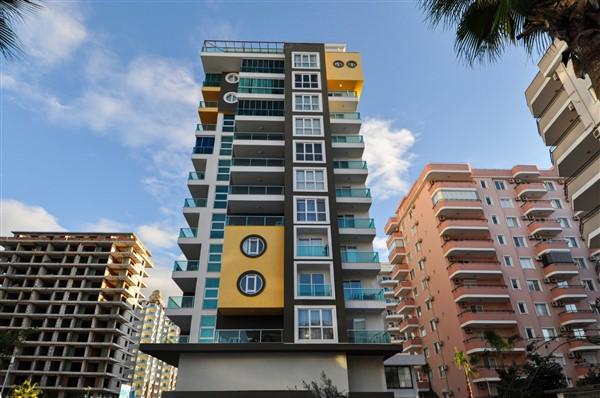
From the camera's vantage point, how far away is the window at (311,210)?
91.2ft

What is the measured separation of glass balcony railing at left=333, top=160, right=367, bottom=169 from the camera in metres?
32.0

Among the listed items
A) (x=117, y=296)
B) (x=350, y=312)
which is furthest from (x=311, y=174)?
(x=117, y=296)

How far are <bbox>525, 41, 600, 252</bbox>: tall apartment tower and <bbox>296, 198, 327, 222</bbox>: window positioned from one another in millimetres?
14682

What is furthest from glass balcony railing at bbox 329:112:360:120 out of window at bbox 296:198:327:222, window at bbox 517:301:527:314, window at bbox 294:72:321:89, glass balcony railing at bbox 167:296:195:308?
window at bbox 517:301:527:314

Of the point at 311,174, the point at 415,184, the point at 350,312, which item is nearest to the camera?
the point at 350,312

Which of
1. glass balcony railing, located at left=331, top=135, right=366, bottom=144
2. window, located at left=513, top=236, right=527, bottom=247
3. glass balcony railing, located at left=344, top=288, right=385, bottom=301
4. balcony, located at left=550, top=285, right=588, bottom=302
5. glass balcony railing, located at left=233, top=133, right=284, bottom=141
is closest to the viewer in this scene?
glass balcony railing, located at left=344, top=288, right=385, bottom=301

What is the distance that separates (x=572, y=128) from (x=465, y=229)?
2306cm

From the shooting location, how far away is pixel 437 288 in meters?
45.7

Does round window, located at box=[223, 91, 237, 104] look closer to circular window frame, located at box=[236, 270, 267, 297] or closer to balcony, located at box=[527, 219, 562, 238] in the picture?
circular window frame, located at box=[236, 270, 267, 297]

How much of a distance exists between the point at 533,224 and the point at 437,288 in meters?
13.4

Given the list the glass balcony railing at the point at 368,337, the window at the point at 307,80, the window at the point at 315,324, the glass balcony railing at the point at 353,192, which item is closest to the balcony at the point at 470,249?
the glass balcony railing at the point at 353,192

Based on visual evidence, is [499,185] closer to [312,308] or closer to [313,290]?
[313,290]

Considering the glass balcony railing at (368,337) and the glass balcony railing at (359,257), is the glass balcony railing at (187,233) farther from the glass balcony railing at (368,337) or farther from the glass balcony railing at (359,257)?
the glass balcony railing at (368,337)

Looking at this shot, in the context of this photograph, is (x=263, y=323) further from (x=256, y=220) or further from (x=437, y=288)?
(x=437, y=288)
